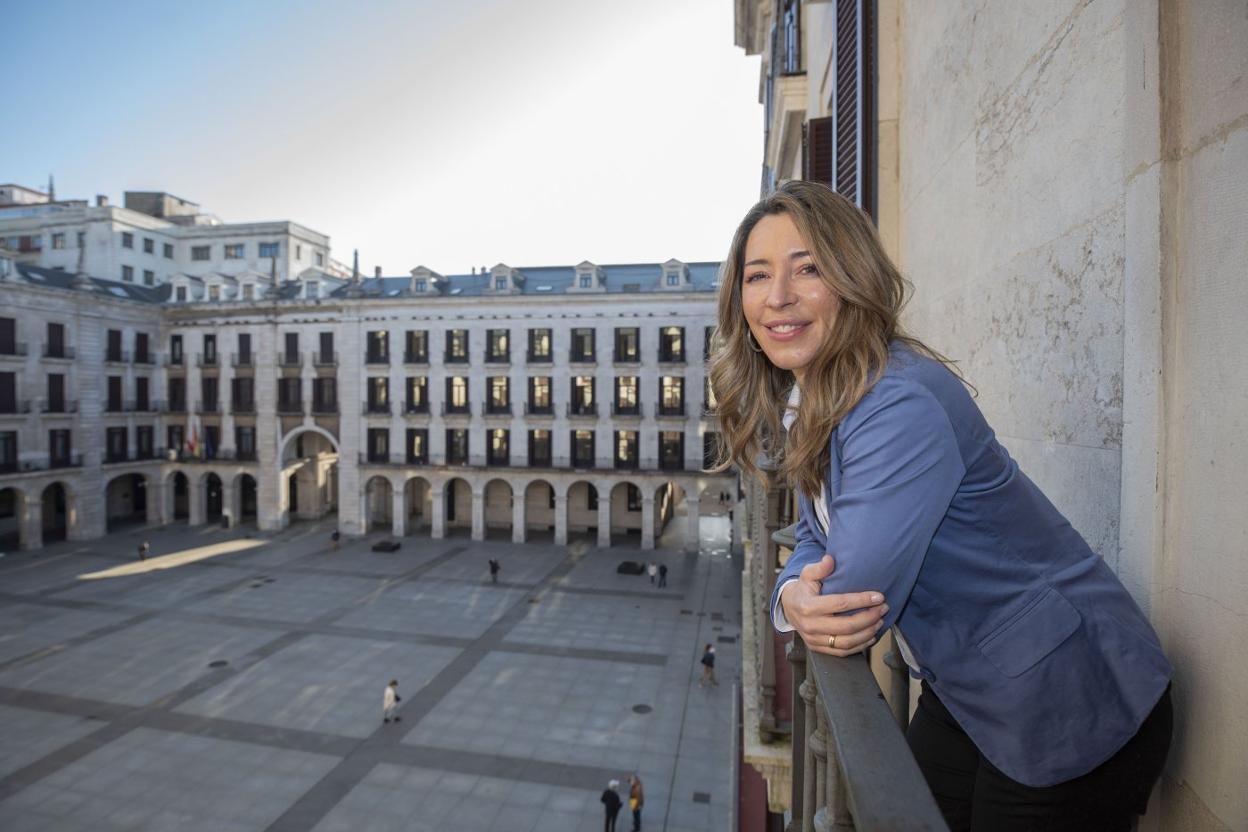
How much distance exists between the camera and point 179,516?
4469 cm

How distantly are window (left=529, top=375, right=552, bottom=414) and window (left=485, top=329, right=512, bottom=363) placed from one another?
220cm

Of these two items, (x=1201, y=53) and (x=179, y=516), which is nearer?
(x=1201, y=53)

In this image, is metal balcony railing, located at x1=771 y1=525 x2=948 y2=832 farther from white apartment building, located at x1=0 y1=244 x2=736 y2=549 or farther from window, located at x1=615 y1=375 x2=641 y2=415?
window, located at x1=615 y1=375 x2=641 y2=415

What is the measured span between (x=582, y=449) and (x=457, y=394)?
8151mm

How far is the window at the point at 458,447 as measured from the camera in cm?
3784

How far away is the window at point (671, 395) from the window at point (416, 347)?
14.1m

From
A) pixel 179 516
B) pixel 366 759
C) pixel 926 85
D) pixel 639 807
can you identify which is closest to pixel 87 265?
pixel 179 516

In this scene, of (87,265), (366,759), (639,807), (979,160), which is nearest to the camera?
(979,160)

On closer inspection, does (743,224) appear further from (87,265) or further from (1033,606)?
(87,265)

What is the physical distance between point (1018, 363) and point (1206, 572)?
1.45 meters

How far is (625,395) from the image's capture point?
119 ft

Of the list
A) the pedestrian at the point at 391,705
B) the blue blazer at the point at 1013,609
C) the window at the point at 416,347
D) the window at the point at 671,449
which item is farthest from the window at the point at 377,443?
the blue blazer at the point at 1013,609

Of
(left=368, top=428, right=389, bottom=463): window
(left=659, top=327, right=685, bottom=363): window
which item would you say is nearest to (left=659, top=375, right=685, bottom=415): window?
(left=659, top=327, right=685, bottom=363): window

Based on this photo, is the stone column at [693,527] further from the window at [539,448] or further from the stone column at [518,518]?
the stone column at [518,518]
